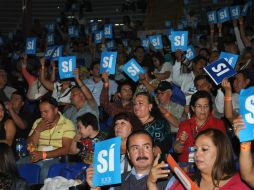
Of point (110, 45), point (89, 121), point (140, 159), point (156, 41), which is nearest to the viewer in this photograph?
point (140, 159)

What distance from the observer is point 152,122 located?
487 cm

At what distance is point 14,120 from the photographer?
6.07 meters

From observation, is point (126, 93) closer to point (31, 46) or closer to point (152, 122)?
point (152, 122)

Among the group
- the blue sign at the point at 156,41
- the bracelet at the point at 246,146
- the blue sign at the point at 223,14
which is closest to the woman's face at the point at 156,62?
the blue sign at the point at 156,41

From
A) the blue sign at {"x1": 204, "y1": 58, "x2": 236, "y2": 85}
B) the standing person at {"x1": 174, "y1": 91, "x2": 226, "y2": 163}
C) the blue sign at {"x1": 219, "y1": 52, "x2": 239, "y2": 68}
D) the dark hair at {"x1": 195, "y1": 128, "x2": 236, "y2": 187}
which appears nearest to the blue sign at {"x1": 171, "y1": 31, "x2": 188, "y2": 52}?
the blue sign at {"x1": 219, "y1": 52, "x2": 239, "y2": 68}

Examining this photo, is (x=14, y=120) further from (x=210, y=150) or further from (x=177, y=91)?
(x=210, y=150)

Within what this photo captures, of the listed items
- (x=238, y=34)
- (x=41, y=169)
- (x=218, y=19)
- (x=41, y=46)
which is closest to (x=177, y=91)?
(x=41, y=169)

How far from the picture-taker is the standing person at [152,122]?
186 inches

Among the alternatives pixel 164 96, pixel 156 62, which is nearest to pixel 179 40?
pixel 156 62

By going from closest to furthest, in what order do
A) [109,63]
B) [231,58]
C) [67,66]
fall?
[231,58] → [109,63] → [67,66]

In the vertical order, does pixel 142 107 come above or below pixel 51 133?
above

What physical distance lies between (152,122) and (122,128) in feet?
1.99

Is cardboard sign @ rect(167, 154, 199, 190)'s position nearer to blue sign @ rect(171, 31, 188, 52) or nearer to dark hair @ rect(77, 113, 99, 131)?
dark hair @ rect(77, 113, 99, 131)

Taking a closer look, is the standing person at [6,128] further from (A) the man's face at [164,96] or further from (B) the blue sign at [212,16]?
(B) the blue sign at [212,16]
